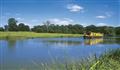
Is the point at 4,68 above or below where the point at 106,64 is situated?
below

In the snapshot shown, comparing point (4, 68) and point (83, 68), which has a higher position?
point (83, 68)

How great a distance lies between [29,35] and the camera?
37.2 meters

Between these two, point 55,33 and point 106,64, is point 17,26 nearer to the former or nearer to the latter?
point 55,33

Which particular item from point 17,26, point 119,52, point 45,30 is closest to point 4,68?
point 119,52

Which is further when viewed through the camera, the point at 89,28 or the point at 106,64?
the point at 89,28

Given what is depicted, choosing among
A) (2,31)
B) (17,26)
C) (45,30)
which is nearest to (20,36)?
(17,26)

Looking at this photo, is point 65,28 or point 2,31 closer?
point 2,31

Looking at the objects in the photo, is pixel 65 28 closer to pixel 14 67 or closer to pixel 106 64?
pixel 14 67

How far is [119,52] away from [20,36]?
2748cm

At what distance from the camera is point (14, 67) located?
8094mm

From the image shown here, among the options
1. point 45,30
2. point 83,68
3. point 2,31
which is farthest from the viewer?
point 45,30

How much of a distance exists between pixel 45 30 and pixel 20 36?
7.96 meters

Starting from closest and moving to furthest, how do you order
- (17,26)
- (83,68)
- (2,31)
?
(83,68) → (2,31) → (17,26)

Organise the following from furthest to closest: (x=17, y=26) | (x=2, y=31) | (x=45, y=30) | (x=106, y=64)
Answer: (x=45, y=30), (x=17, y=26), (x=2, y=31), (x=106, y=64)
